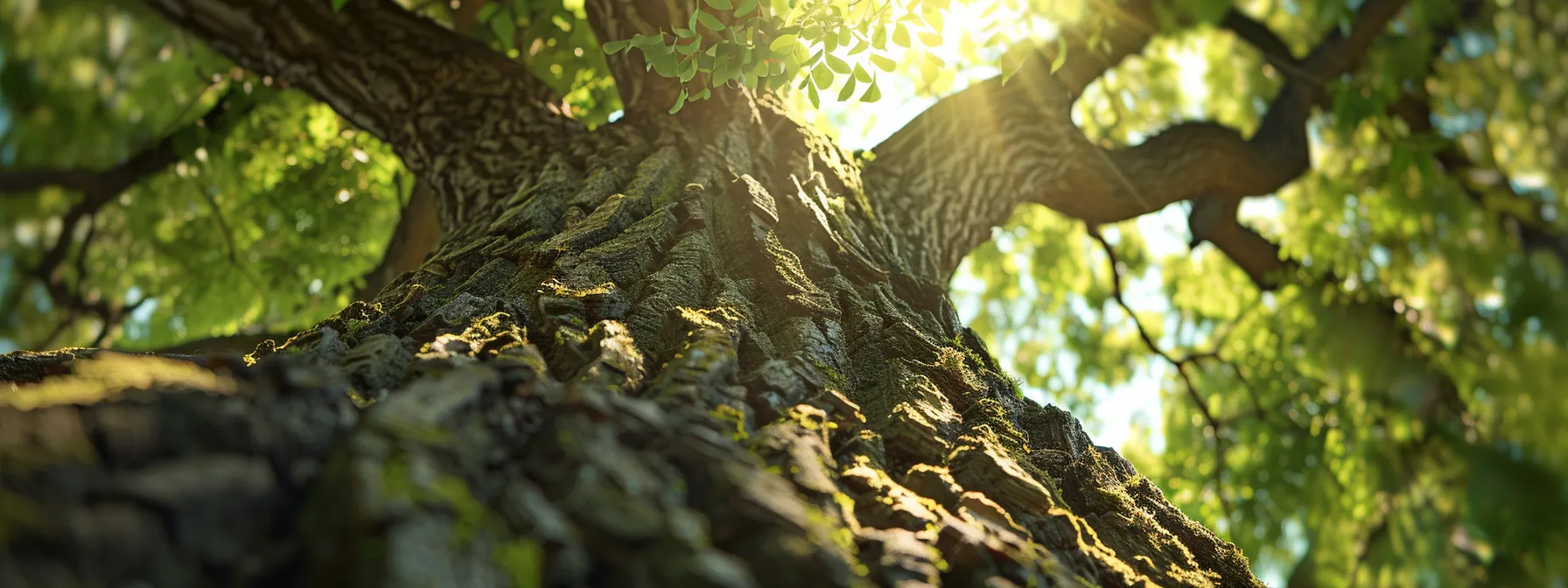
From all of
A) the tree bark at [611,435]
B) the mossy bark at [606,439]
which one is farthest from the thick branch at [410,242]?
the mossy bark at [606,439]

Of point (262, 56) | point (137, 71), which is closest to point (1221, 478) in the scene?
point (262, 56)

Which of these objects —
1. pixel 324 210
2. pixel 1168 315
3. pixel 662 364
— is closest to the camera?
pixel 662 364

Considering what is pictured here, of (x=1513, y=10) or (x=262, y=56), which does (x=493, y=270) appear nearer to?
(x=262, y=56)

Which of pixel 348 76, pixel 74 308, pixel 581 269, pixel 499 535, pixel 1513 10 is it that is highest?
pixel 1513 10

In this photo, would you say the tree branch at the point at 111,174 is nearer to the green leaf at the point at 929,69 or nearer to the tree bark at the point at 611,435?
the tree bark at the point at 611,435

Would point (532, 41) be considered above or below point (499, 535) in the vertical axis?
above

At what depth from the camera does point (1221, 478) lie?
6.64m

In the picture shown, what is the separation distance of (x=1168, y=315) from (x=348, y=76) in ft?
24.3

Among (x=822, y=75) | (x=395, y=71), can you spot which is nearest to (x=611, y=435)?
(x=822, y=75)

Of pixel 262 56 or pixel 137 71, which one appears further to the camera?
pixel 137 71

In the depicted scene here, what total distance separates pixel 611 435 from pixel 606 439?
0.08 ft

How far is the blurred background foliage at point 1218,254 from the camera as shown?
409 centimetres

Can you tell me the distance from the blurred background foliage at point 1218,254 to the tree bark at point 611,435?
1004 mm

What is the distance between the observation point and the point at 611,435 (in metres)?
1.32
